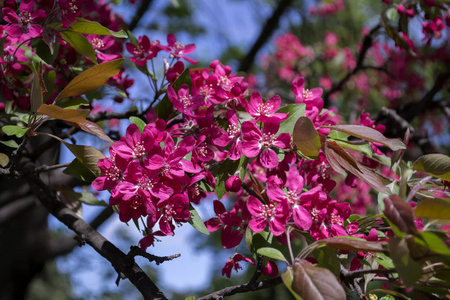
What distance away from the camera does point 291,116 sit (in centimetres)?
110

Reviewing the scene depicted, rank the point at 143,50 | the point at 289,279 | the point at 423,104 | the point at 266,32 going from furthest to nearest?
1. the point at 266,32
2. the point at 423,104
3. the point at 143,50
4. the point at 289,279

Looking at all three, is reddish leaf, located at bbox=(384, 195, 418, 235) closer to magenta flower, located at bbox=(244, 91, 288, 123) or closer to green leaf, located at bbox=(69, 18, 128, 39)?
magenta flower, located at bbox=(244, 91, 288, 123)

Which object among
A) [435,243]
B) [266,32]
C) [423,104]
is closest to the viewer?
[435,243]

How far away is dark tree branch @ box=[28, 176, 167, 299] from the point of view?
1.02m

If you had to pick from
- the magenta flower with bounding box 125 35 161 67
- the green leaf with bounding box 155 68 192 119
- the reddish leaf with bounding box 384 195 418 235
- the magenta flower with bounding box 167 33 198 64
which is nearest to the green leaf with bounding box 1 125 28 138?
the green leaf with bounding box 155 68 192 119

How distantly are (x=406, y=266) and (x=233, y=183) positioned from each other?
45cm

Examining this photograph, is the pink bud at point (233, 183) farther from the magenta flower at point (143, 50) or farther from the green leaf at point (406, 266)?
the magenta flower at point (143, 50)

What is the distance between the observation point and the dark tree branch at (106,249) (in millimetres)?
1018

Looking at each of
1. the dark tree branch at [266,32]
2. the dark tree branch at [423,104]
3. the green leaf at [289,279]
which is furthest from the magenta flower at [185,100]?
the dark tree branch at [266,32]

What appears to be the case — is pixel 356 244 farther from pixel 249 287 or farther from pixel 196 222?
pixel 196 222

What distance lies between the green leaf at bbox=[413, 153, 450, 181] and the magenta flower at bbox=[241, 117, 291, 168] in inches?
12.9

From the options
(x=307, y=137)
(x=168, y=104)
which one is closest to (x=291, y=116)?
(x=307, y=137)

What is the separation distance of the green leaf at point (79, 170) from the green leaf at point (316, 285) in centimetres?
59

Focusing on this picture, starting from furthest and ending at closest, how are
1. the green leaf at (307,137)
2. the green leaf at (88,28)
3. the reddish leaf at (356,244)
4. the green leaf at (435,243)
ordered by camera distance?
the green leaf at (88,28) < the green leaf at (307,137) < the reddish leaf at (356,244) < the green leaf at (435,243)
